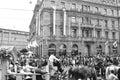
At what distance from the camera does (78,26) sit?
43312mm

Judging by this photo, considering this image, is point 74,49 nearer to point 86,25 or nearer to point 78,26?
point 78,26

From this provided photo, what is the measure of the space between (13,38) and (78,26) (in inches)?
2191

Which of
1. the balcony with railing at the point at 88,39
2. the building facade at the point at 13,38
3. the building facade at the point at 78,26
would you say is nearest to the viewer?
the building facade at the point at 78,26

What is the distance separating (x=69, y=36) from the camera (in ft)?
136

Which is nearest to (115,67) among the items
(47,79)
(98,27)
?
(47,79)

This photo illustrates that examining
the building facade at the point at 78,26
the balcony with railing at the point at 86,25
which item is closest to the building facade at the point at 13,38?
the building facade at the point at 78,26

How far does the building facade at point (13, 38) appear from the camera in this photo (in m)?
88.0

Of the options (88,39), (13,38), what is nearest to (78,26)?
(88,39)

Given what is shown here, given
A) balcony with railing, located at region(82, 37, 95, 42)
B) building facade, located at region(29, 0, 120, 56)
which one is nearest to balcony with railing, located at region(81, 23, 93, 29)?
building facade, located at region(29, 0, 120, 56)

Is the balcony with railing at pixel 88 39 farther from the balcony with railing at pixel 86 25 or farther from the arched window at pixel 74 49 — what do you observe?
the balcony with railing at pixel 86 25

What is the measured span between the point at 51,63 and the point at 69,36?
3169cm

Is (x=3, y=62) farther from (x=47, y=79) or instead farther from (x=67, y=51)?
(x=67, y=51)

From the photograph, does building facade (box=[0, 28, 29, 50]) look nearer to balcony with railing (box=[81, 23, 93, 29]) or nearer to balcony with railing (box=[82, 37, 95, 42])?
balcony with railing (box=[81, 23, 93, 29])

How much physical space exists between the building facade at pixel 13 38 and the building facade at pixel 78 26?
47.1 m
